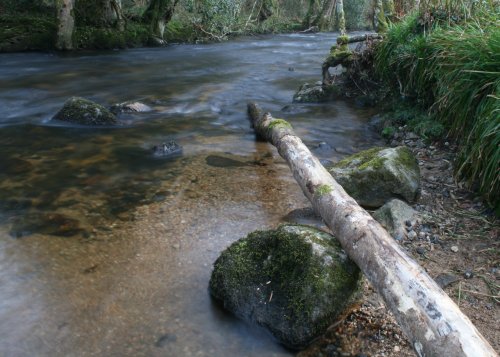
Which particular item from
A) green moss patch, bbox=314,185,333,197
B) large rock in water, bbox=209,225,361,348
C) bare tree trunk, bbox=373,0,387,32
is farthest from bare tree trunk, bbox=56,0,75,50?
large rock in water, bbox=209,225,361,348

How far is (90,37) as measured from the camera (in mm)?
17031

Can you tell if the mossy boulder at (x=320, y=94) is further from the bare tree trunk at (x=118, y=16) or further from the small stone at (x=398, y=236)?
the bare tree trunk at (x=118, y=16)

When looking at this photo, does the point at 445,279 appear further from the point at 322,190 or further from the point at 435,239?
the point at 322,190

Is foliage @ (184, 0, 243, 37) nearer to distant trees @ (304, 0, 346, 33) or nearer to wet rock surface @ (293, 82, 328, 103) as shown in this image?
distant trees @ (304, 0, 346, 33)

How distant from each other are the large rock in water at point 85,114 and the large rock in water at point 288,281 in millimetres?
5358

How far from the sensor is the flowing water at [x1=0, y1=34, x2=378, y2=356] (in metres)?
3.28

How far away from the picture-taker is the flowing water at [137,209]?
328cm

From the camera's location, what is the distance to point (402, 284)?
8.64 ft

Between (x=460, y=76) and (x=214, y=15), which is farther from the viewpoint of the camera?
(x=214, y=15)

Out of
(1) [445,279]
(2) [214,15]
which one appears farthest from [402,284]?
(2) [214,15]

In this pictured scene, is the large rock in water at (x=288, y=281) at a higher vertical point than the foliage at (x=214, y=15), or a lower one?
lower

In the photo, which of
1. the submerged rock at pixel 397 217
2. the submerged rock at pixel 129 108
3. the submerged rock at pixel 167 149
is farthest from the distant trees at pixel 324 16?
the submerged rock at pixel 397 217

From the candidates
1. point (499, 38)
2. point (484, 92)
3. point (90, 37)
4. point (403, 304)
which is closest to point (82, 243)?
point (403, 304)

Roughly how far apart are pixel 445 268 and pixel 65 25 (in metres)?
15.8
